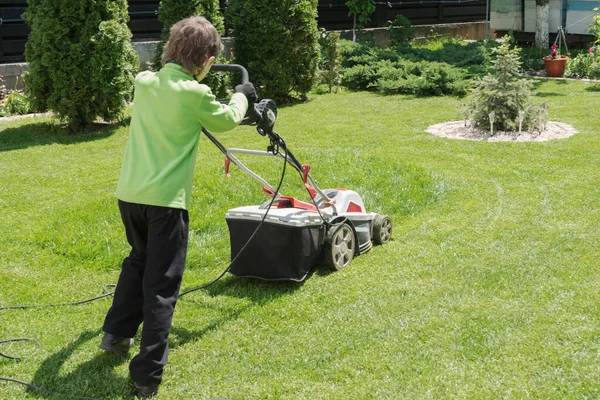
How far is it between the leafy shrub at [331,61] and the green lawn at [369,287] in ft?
15.7

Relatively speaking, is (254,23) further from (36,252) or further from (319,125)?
(36,252)

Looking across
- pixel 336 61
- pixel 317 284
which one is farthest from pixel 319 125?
pixel 317 284

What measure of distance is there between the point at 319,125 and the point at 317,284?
5.68m

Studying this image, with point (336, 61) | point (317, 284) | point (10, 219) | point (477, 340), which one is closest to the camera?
point (477, 340)

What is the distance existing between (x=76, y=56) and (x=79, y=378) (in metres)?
6.66

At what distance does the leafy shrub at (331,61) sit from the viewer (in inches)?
510

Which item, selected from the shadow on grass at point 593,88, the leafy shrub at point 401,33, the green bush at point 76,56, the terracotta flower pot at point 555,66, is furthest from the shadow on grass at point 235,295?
the leafy shrub at point 401,33

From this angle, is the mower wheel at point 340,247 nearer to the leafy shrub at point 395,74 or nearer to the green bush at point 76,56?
the green bush at point 76,56

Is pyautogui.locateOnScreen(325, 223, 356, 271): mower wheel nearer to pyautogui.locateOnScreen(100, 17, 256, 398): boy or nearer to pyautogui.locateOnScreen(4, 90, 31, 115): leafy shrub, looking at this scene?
pyautogui.locateOnScreen(100, 17, 256, 398): boy

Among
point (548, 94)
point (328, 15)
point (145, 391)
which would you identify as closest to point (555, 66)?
point (548, 94)

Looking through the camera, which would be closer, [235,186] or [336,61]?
[235,186]

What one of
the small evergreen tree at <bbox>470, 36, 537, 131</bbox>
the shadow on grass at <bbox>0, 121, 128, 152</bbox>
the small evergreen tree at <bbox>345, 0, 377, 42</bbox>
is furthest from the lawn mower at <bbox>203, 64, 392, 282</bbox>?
the small evergreen tree at <bbox>345, 0, 377, 42</bbox>

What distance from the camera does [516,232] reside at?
5.73m

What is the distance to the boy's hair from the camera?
11.8ft
